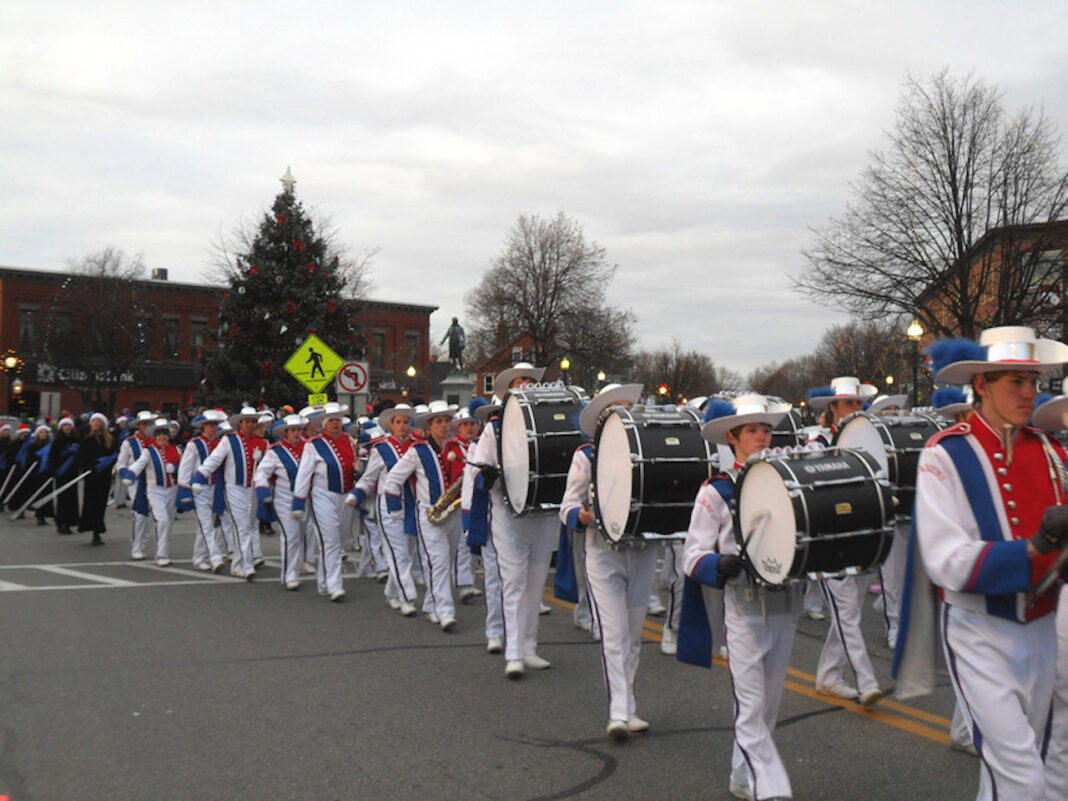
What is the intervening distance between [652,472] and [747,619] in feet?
4.20

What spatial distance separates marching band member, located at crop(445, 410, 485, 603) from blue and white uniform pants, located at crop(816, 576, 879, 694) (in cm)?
387

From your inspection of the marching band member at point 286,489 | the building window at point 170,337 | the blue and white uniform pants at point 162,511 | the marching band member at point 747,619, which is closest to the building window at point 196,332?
the building window at point 170,337

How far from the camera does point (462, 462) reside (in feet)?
33.8

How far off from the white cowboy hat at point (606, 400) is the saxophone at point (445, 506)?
9.62ft

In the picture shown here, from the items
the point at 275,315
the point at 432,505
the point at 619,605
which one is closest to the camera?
the point at 619,605

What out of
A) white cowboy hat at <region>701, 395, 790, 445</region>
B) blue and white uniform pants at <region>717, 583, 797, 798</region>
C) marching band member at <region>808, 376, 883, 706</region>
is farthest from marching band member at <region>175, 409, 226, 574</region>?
blue and white uniform pants at <region>717, 583, 797, 798</region>

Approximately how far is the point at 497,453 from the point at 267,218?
23776 mm

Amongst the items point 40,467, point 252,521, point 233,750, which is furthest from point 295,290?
point 233,750

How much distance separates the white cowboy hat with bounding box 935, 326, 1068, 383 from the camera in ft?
13.1

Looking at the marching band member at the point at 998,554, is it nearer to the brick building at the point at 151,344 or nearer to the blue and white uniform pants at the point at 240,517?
the blue and white uniform pants at the point at 240,517

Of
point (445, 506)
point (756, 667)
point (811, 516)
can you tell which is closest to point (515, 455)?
point (445, 506)

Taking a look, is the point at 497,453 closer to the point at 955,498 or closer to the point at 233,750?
the point at 233,750

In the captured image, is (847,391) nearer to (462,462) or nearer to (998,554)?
(462,462)

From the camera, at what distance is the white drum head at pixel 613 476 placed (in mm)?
6082
